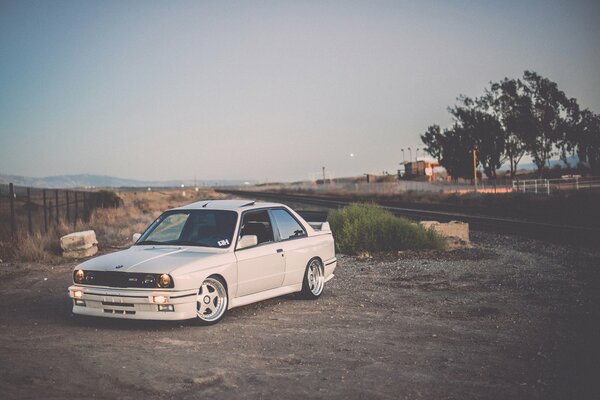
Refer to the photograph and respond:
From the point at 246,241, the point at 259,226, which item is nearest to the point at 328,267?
the point at 259,226

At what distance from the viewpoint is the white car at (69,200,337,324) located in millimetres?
7188

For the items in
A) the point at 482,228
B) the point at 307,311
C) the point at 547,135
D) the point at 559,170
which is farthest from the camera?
the point at 559,170

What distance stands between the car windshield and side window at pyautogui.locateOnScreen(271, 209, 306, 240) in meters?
0.86

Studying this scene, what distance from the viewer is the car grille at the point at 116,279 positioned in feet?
23.7

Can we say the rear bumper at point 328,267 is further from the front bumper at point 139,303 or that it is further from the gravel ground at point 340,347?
the front bumper at point 139,303

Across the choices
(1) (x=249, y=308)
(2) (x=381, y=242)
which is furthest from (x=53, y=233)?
(1) (x=249, y=308)

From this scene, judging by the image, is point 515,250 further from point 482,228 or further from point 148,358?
point 148,358

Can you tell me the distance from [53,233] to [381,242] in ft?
36.8

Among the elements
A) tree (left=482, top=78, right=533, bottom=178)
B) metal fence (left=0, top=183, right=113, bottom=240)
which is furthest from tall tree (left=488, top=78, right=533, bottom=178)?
metal fence (left=0, top=183, right=113, bottom=240)

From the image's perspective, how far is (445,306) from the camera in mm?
9047

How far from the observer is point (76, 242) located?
54.3 feet

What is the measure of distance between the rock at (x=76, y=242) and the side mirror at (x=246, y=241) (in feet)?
31.8

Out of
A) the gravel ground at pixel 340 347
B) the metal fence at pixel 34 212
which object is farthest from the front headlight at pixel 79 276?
the metal fence at pixel 34 212

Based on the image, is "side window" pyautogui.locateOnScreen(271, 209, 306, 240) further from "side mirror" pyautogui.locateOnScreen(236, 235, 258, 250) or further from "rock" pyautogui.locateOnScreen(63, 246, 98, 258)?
"rock" pyautogui.locateOnScreen(63, 246, 98, 258)
